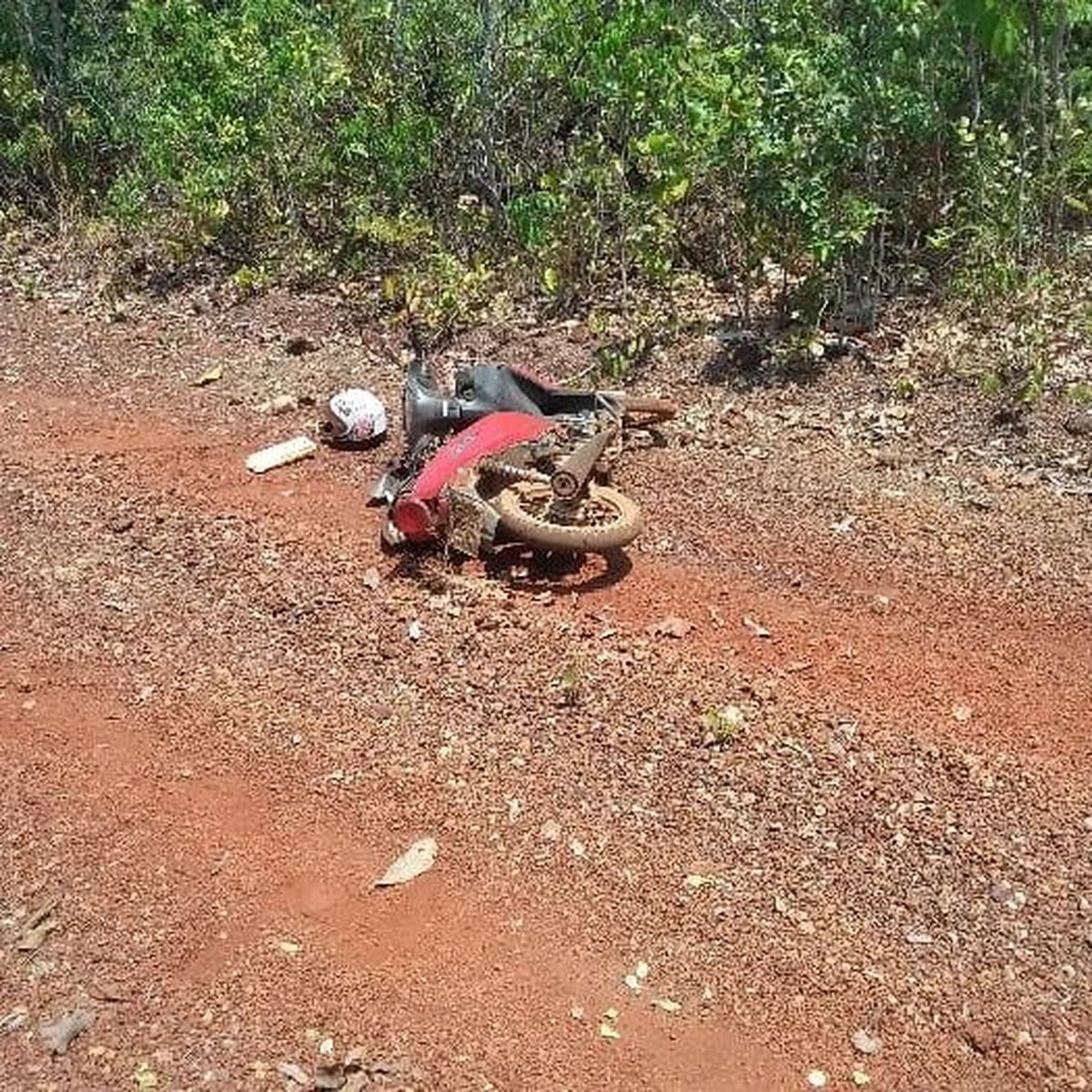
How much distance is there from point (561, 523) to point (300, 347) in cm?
345

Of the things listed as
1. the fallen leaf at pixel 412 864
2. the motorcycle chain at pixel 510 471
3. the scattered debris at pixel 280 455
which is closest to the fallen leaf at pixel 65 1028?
the fallen leaf at pixel 412 864

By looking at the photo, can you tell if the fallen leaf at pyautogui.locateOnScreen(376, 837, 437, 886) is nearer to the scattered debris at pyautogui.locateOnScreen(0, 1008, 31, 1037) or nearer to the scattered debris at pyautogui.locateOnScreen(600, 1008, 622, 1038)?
the scattered debris at pyautogui.locateOnScreen(600, 1008, 622, 1038)

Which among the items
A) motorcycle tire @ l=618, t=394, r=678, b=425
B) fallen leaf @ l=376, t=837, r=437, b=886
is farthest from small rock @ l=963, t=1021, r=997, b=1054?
motorcycle tire @ l=618, t=394, r=678, b=425

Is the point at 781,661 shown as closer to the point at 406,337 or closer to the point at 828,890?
the point at 828,890

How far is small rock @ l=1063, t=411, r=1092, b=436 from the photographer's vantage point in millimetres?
6215

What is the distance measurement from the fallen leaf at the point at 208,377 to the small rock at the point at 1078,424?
4.69m

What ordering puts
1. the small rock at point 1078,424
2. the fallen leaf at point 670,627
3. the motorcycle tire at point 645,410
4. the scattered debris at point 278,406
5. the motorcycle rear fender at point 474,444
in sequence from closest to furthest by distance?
1. the fallen leaf at point 670,627
2. the motorcycle rear fender at point 474,444
3. the small rock at point 1078,424
4. the motorcycle tire at point 645,410
5. the scattered debris at point 278,406

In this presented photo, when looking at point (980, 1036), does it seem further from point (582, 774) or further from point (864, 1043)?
point (582, 774)

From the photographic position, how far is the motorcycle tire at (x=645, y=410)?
20.9 feet

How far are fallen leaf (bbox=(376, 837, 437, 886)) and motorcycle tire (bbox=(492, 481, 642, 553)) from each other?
1.48 metres

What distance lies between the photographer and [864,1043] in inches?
134

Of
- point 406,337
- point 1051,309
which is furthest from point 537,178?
point 1051,309

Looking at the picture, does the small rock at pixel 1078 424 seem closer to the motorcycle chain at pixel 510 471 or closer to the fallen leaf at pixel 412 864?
the motorcycle chain at pixel 510 471

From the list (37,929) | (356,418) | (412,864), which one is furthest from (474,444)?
(37,929)
